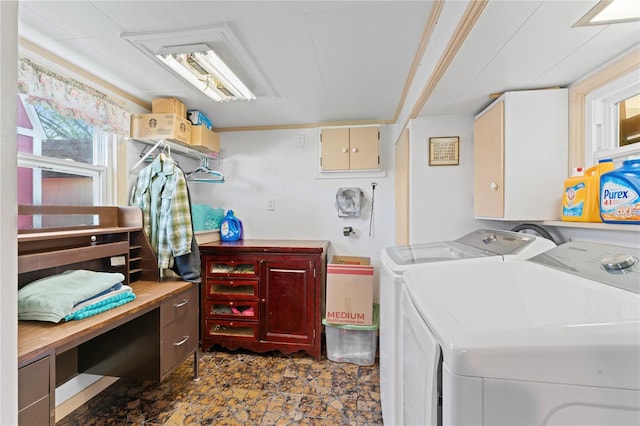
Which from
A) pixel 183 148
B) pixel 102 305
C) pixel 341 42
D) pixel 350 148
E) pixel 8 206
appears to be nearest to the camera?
pixel 8 206

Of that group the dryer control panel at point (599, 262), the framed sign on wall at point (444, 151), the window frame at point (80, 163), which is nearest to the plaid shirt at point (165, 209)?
the window frame at point (80, 163)

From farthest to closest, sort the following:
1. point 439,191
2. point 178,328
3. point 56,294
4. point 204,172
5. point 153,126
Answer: point 204,172, point 153,126, point 439,191, point 178,328, point 56,294

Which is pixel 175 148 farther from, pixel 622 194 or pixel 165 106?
pixel 622 194

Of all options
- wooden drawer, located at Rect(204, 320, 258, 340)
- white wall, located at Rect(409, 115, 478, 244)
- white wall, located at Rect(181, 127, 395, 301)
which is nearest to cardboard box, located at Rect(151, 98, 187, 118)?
white wall, located at Rect(181, 127, 395, 301)

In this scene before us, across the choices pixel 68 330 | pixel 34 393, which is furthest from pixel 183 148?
pixel 34 393

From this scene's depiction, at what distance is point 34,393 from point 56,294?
15.8 inches

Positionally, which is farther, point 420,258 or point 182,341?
point 182,341

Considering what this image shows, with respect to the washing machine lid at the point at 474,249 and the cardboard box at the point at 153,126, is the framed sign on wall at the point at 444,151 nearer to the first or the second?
the washing machine lid at the point at 474,249

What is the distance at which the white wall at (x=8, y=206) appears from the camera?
0.68 m

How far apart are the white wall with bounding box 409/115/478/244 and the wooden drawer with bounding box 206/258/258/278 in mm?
1329

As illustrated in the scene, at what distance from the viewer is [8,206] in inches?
27.5

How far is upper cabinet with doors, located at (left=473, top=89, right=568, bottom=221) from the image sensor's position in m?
1.37

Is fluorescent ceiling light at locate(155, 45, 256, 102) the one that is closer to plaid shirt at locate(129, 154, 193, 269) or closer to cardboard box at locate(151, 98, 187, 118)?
cardboard box at locate(151, 98, 187, 118)

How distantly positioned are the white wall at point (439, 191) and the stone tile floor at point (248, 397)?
113cm
